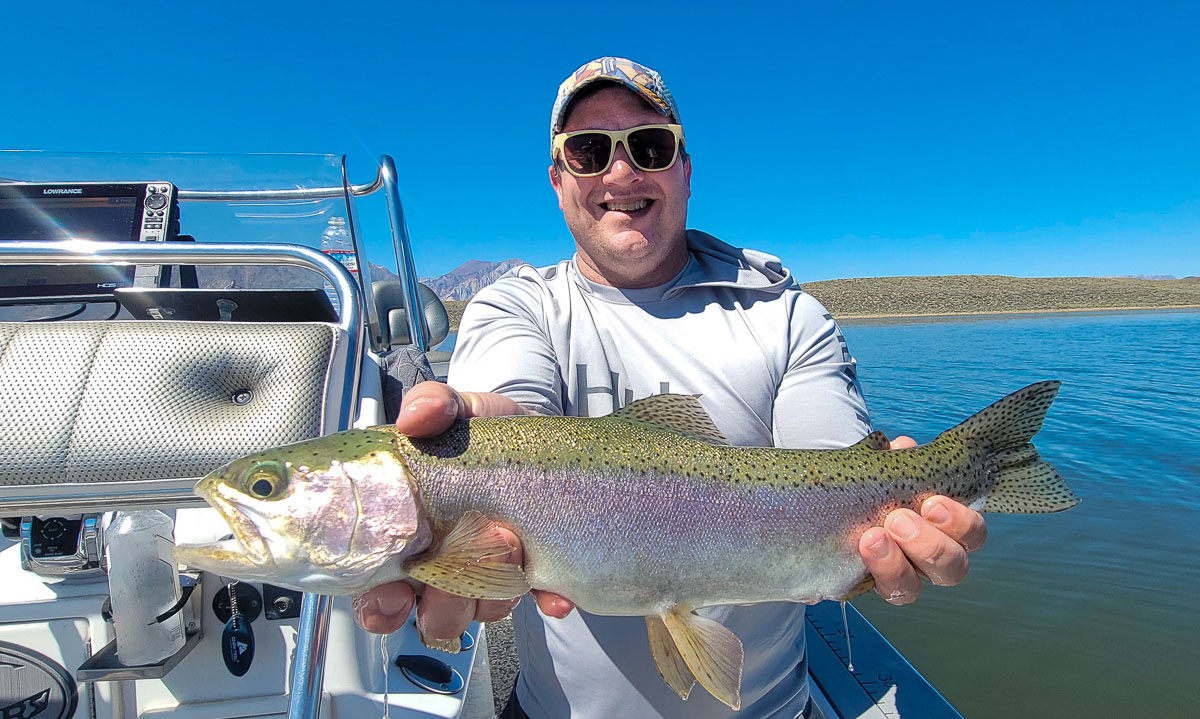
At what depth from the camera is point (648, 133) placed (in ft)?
9.58

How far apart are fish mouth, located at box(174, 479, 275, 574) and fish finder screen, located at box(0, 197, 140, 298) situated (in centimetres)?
245

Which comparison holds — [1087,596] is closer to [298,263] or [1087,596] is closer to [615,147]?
[615,147]

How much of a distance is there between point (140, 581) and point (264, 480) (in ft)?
3.43

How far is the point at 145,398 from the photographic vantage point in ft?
7.20

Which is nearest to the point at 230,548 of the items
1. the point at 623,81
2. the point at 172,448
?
the point at 172,448

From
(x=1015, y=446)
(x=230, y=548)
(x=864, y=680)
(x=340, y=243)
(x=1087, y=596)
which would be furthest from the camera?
(x=1087, y=596)

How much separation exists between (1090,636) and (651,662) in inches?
285

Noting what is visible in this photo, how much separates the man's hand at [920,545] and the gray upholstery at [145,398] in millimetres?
2046

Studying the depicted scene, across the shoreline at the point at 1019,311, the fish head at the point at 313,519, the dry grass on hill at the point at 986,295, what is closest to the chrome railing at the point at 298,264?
the fish head at the point at 313,519

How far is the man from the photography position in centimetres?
259

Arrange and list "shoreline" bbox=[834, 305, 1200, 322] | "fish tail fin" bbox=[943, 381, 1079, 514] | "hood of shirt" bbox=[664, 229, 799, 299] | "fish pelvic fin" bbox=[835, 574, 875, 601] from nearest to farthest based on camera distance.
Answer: "fish pelvic fin" bbox=[835, 574, 875, 601]
"fish tail fin" bbox=[943, 381, 1079, 514]
"hood of shirt" bbox=[664, 229, 799, 299]
"shoreline" bbox=[834, 305, 1200, 322]

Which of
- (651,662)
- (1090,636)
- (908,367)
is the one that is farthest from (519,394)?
(908,367)

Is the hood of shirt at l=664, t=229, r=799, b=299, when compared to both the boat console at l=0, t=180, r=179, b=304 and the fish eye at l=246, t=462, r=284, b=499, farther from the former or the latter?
the boat console at l=0, t=180, r=179, b=304

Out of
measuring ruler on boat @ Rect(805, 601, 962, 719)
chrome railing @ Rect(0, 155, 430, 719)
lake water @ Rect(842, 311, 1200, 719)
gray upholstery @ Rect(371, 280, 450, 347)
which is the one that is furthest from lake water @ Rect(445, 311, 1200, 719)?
chrome railing @ Rect(0, 155, 430, 719)
